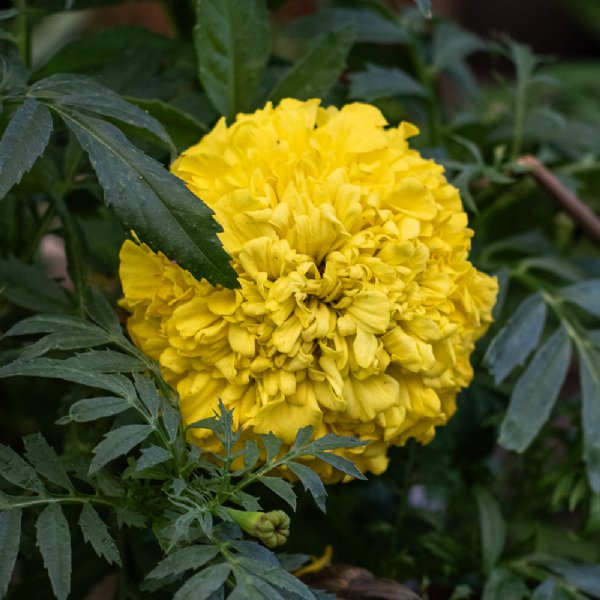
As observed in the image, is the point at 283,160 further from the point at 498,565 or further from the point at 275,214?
the point at 498,565

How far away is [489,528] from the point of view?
35.3 inches

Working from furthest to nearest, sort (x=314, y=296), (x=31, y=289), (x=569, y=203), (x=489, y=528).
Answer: (x=569, y=203) < (x=489, y=528) < (x=31, y=289) < (x=314, y=296)

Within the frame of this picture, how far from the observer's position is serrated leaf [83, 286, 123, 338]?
2.23ft

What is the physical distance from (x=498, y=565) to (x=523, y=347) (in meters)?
0.22

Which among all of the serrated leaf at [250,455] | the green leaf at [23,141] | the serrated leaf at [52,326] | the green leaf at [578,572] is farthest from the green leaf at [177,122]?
the green leaf at [578,572]

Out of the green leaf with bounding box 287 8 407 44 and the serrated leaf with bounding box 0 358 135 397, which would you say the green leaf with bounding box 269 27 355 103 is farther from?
the serrated leaf with bounding box 0 358 135 397

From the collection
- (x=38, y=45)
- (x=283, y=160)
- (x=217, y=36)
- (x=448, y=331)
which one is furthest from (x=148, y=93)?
(x=38, y=45)

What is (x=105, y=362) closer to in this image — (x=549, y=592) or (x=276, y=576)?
(x=276, y=576)

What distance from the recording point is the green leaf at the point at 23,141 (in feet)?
2.05

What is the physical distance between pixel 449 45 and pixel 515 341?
1.56 feet

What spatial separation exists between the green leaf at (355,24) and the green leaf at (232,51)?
0.76 ft

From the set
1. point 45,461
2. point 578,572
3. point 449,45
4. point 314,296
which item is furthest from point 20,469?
point 449,45

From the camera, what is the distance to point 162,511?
641 mm

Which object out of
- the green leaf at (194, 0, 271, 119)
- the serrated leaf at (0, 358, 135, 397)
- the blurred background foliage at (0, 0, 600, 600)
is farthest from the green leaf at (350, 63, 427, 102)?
the serrated leaf at (0, 358, 135, 397)
